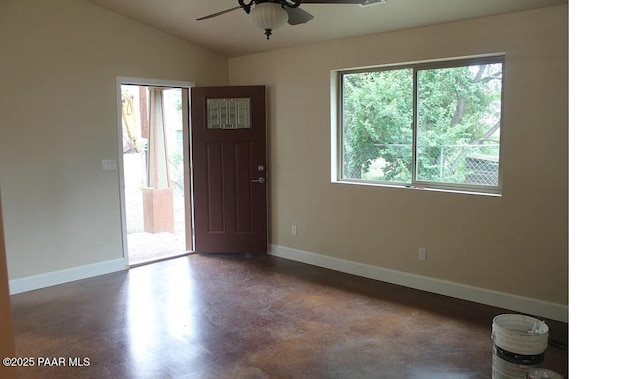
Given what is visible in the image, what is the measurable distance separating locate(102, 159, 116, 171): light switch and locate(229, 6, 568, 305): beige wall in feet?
5.86

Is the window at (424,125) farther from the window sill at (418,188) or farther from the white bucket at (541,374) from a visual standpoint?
the white bucket at (541,374)

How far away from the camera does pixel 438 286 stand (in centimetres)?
424

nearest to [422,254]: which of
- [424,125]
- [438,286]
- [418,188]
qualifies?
[438,286]

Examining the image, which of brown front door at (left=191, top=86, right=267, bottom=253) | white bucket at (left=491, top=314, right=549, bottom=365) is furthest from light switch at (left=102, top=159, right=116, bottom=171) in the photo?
white bucket at (left=491, top=314, right=549, bottom=365)

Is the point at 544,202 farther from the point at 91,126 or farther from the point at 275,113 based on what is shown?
the point at 91,126

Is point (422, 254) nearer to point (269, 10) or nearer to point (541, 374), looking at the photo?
point (541, 374)

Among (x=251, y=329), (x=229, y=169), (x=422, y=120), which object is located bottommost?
(x=251, y=329)

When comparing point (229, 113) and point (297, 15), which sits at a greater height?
point (297, 15)

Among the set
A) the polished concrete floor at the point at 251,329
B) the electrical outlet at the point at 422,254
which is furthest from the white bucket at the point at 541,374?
the electrical outlet at the point at 422,254

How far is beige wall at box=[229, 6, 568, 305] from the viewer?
349 centimetres

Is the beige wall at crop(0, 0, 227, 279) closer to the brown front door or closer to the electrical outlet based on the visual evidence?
the brown front door

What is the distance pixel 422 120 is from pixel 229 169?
249 centimetres

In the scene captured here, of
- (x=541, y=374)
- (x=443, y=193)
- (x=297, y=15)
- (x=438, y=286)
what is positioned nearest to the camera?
(x=541, y=374)
